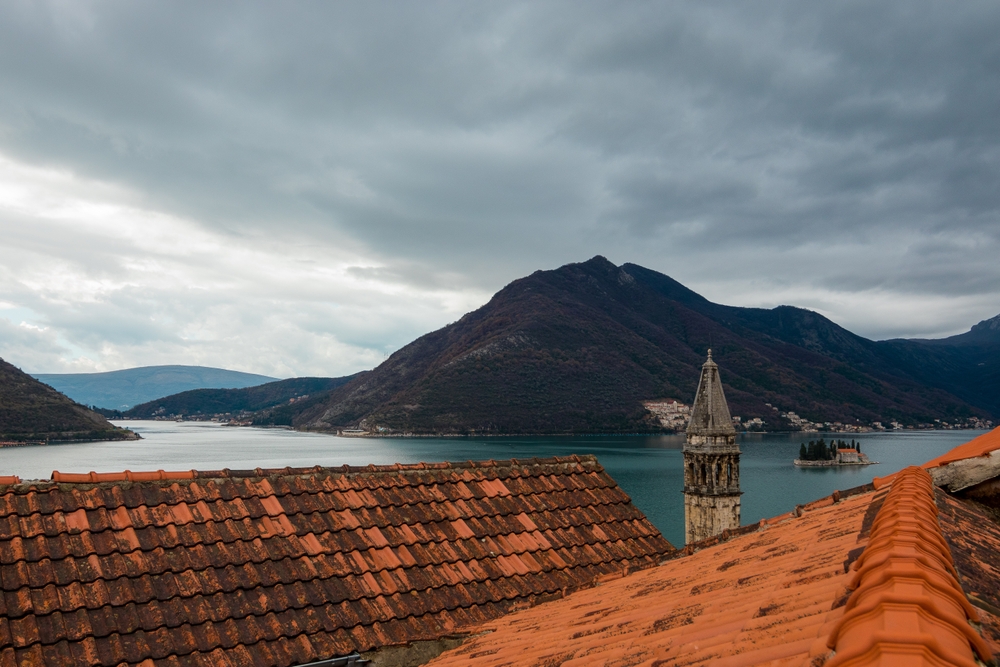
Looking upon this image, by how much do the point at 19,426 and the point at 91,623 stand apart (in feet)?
475

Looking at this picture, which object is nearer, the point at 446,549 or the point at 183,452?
the point at 446,549

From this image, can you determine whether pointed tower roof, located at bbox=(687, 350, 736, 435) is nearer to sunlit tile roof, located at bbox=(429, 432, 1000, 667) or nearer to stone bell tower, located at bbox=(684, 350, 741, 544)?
stone bell tower, located at bbox=(684, 350, 741, 544)

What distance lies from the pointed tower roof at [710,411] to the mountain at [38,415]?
5296 inches

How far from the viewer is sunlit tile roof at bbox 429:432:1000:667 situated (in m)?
1.55

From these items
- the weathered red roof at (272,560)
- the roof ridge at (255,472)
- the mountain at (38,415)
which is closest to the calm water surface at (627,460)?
the mountain at (38,415)

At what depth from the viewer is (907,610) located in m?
1.57

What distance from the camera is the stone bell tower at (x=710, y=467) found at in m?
19.9

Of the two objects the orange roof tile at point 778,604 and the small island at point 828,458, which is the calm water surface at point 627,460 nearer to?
the small island at point 828,458

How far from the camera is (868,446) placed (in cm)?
13162

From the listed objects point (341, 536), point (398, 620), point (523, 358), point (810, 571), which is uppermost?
point (523, 358)

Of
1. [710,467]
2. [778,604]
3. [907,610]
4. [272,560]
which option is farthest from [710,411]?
[907,610]

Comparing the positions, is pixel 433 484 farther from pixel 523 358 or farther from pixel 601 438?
pixel 523 358

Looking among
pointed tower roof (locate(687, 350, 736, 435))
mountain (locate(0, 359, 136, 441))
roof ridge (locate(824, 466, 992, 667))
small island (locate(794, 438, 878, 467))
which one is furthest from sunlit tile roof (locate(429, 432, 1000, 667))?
mountain (locate(0, 359, 136, 441))

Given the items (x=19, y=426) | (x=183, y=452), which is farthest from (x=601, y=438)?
(x=19, y=426)
